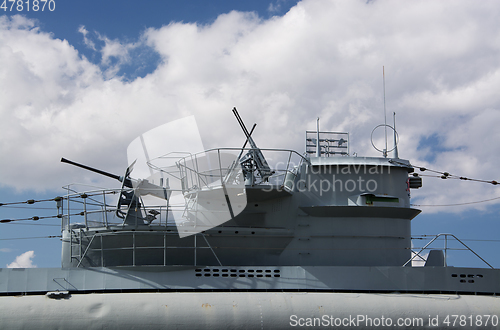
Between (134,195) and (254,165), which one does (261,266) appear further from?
(134,195)

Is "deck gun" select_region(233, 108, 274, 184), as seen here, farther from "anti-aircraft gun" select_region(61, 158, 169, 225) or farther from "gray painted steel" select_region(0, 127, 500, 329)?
"anti-aircraft gun" select_region(61, 158, 169, 225)

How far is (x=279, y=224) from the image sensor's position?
588 inches

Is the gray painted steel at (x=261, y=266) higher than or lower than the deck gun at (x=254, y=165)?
lower

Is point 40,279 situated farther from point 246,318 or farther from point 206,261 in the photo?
point 246,318

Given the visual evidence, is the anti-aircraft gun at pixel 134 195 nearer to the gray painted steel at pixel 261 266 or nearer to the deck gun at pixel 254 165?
the gray painted steel at pixel 261 266

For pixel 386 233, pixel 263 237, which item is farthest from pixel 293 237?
pixel 386 233

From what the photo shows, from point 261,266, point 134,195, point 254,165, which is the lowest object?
point 261,266

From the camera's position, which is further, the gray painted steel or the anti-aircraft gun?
the anti-aircraft gun

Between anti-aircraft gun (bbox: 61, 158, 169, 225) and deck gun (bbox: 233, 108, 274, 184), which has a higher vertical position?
deck gun (bbox: 233, 108, 274, 184)

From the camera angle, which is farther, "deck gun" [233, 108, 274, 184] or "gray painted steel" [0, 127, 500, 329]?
"deck gun" [233, 108, 274, 184]

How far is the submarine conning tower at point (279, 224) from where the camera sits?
557 inches

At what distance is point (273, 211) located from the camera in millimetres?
15094

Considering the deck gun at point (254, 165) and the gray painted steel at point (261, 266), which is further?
the deck gun at point (254, 165)

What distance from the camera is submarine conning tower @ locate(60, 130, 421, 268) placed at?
46.4 ft
